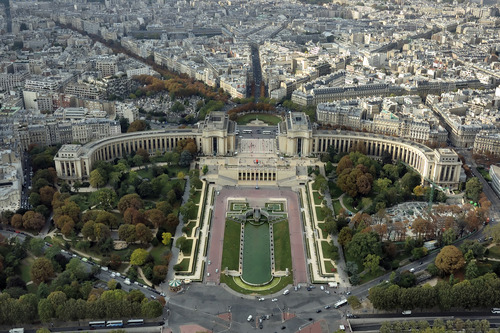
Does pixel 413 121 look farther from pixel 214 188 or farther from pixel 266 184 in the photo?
pixel 214 188

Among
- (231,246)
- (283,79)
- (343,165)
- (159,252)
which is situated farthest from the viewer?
(283,79)

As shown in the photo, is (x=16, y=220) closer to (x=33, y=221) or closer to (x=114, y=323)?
(x=33, y=221)

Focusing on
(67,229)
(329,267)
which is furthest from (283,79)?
(67,229)

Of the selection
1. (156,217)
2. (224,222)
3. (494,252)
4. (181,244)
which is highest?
(156,217)

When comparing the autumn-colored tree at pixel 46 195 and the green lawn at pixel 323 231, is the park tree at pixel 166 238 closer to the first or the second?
the autumn-colored tree at pixel 46 195

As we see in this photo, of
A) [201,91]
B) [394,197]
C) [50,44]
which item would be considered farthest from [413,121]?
[50,44]
